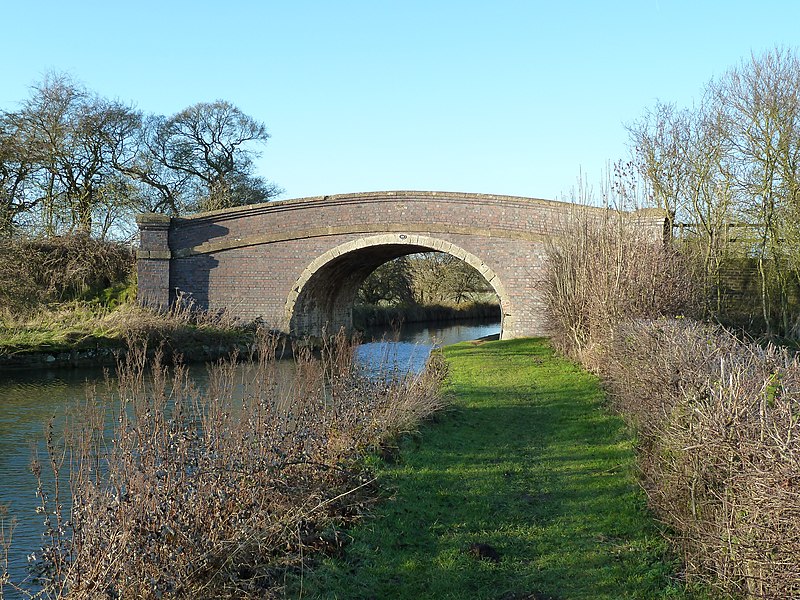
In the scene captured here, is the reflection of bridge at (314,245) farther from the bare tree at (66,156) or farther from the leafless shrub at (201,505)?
the leafless shrub at (201,505)

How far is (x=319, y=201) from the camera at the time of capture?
64.2 ft

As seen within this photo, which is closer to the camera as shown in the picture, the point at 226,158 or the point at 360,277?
the point at 360,277

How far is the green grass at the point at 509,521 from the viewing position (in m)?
4.16

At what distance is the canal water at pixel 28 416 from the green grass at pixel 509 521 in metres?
1.97

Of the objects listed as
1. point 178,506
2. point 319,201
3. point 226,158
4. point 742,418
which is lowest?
point 178,506

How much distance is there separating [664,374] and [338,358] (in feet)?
13.7

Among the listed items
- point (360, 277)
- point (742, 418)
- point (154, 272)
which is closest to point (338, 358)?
point (742, 418)

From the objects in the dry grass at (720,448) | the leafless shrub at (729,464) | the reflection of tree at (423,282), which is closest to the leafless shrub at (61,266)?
the reflection of tree at (423,282)

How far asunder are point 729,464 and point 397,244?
1618 cm

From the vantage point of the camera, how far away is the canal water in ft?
18.2

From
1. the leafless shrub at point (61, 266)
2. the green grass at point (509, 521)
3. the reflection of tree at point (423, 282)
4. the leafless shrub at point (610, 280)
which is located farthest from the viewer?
the reflection of tree at point (423, 282)

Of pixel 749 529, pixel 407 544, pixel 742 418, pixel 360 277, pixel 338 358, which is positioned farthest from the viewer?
pixel 360 277

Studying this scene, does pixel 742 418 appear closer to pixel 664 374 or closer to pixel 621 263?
pixel 664 374

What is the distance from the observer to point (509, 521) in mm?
5117
